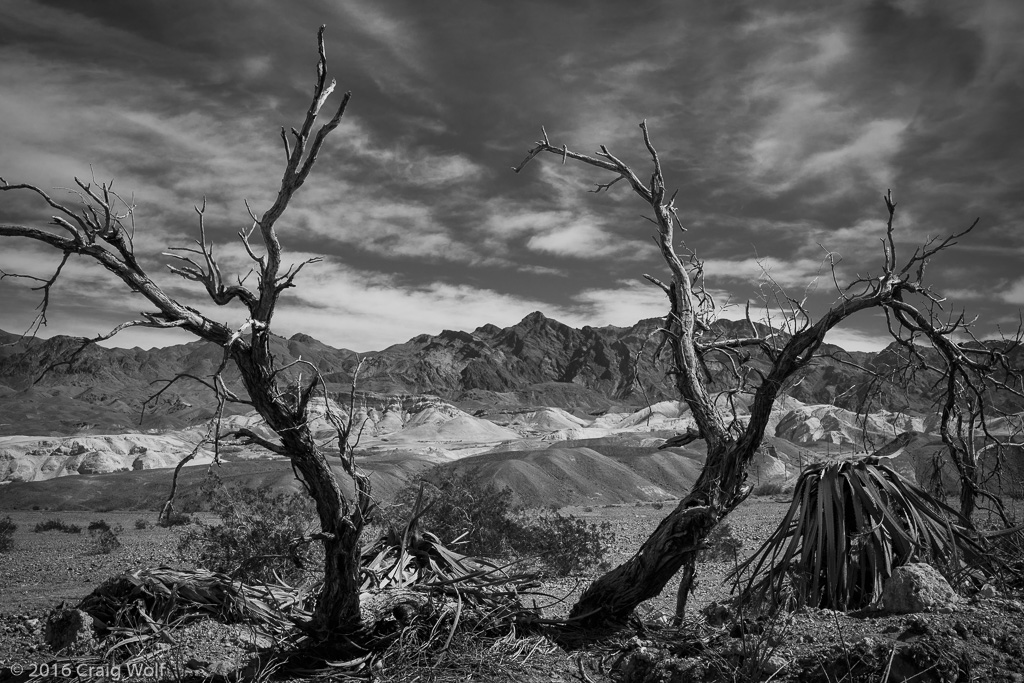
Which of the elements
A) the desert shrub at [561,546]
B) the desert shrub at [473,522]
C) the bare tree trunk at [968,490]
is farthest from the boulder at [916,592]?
the desert shrub at [473,522]

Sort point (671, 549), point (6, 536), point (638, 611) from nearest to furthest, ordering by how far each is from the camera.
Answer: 1. point (671, 549)
2. point (638, 611)
3. point (6, 536)

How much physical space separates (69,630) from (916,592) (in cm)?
562

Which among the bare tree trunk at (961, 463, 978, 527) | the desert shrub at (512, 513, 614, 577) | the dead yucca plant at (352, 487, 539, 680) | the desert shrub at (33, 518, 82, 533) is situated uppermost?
the bare tree trunk at (961, 463, 978, 527)

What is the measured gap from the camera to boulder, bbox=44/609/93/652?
187 inches

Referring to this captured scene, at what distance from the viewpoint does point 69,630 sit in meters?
4.87

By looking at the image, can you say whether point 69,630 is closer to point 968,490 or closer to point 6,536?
point 968,490

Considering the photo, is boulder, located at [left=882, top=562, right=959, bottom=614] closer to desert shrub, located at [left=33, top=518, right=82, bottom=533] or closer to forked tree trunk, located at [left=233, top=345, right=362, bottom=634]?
forked tree trunk, located at [left=233, top=345, right=362, bottom=634]

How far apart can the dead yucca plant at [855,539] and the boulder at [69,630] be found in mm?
4468

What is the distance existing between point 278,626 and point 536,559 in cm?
658

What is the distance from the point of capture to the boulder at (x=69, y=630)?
15.6 feet

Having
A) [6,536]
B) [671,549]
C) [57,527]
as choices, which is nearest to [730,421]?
[671,549]

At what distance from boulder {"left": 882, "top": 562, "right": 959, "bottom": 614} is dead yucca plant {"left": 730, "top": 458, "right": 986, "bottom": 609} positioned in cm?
27

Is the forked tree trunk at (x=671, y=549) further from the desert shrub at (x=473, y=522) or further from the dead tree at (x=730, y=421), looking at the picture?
the desert shrub at (x=473, y=522)

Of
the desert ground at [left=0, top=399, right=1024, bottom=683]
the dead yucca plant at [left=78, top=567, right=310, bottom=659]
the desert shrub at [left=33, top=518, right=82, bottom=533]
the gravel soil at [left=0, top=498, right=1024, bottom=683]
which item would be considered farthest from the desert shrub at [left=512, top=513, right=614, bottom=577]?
the desert shrub at [left=33, top=518, right=82, bottom=533]
